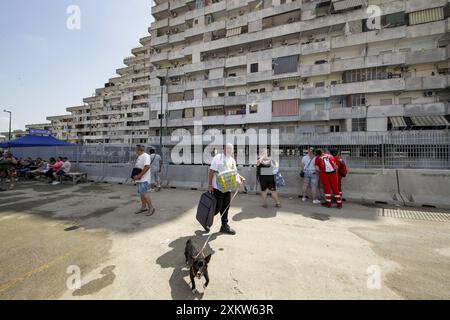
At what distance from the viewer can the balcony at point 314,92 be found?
2200 centimetres

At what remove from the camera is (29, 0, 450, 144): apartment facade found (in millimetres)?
19906

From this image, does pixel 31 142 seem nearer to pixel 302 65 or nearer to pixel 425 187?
pixel 425 187

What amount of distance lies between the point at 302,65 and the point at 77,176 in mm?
26698

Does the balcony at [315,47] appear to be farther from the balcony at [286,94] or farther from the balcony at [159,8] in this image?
the balcony at [159,8]

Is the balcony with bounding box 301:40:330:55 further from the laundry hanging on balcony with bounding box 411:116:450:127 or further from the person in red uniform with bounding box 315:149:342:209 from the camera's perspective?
the person in red uniform with bounding box 315:149:342:209

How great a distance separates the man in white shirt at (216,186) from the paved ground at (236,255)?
32cm

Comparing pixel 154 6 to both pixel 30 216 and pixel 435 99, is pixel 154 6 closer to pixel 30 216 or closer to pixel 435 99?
pixel 30 216

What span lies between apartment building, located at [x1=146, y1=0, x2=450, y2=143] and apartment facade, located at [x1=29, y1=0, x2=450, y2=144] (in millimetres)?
105

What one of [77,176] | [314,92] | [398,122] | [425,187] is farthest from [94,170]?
[398,122]

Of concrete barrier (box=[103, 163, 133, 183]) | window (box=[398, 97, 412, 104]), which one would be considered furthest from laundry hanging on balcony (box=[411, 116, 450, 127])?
concrete barrier (box=[103, 163, 133, 183])

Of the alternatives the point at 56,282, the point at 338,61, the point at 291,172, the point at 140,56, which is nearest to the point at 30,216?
the point at 56,282

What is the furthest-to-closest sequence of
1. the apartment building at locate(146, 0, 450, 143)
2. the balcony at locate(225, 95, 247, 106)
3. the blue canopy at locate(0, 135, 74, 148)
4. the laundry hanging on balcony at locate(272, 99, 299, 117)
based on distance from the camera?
the balcony at locate(225, 95, 247, 106), the laundry hanging on balcony at locate(272, 99, 299, 117), the apartment building at locate(146, 0, 450, 143), the blue canopy at locate(0, 135, 74, 148)

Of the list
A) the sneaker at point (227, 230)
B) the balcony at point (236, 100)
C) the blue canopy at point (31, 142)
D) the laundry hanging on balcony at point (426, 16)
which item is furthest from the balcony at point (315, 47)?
the blue canopy at point (31, 142)

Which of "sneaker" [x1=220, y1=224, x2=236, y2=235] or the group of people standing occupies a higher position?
the group of people standing
